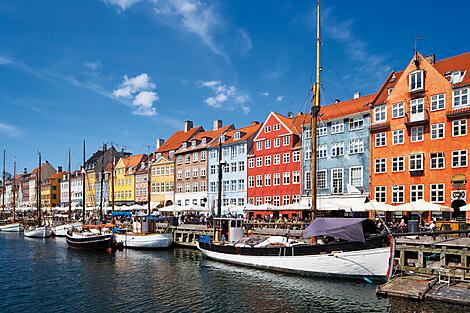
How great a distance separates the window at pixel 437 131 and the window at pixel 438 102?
5.40 feet

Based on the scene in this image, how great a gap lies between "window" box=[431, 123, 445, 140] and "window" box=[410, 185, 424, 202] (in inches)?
199

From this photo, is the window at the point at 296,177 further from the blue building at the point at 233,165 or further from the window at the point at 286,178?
the blue building at the point at 233,165

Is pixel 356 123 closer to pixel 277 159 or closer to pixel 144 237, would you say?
pixel 277 159

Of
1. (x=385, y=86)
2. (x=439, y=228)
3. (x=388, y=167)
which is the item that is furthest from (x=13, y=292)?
(x=385, y=86)

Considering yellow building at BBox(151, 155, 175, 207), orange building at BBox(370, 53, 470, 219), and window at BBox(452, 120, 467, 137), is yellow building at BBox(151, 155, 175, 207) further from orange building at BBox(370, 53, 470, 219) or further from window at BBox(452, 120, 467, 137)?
window at BBox(452, 120, 467, 137)

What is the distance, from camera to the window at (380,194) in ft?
138

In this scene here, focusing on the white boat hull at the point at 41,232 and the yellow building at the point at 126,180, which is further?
the yellow building at the point at 126,180

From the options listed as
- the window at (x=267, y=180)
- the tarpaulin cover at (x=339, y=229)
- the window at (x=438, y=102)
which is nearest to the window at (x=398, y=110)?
the window at (x=438, y=102)

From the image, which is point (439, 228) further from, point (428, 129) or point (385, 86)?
point (385, 86)

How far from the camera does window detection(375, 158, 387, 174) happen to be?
1673 inches

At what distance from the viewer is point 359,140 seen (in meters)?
45.1

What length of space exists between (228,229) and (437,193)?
2055 cm

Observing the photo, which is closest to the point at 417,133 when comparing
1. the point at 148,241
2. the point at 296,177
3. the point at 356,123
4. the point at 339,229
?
the point at 356,123

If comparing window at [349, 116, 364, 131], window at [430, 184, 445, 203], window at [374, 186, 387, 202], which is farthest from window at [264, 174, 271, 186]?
window at [430, 184, 445, 203]
